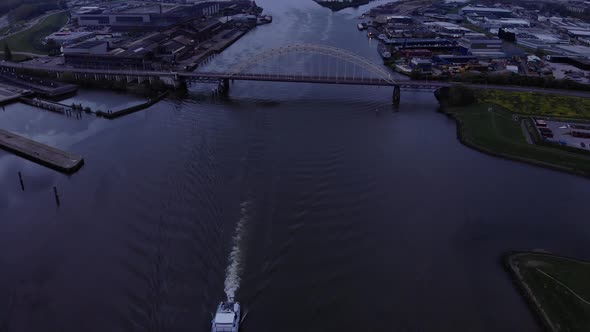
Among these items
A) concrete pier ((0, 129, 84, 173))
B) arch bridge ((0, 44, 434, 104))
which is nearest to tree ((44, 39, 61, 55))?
arch bridge ((0, 44, 434, 104))

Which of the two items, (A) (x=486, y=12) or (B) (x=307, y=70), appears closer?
(B) (x=307, y=70)

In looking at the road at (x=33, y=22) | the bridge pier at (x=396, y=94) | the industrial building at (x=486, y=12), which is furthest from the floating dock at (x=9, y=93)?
the industrial building at (x=486, y=12)

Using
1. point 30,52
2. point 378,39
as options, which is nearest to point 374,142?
point 378,39

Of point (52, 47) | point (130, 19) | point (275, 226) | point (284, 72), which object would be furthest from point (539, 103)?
point (130, 19)

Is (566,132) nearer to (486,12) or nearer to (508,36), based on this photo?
(508,36)

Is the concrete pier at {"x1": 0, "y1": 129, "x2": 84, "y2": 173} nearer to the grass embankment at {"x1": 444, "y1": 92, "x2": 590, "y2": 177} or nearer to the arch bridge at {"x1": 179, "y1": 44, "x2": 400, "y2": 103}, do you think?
the arch bridge at {"x1": 179, "y1": 44, "x2": 400, "y2": 103}

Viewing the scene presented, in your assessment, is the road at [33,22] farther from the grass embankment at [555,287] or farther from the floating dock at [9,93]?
the grass embankment at [555,287]
